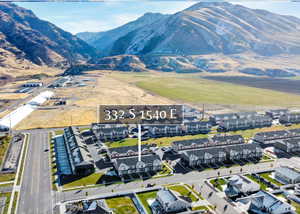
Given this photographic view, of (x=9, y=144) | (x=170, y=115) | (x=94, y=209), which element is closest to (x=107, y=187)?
(x=94, y=209)

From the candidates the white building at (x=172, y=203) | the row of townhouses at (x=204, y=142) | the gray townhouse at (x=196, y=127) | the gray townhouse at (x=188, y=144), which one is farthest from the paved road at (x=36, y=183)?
the gray townhouse at (x=196, y=127)

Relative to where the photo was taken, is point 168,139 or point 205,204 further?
point 168,139

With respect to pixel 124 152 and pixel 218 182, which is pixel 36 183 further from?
pixel 218 182

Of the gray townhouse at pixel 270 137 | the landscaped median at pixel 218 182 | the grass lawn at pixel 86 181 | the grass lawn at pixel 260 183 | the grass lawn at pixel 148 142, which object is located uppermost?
the gray townhouse at pixel 270 137

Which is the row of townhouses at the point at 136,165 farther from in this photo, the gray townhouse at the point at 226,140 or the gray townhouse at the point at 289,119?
the gray townhouse at the point at 289,119

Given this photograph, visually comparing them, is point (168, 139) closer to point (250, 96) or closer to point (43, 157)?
point (43, 157)

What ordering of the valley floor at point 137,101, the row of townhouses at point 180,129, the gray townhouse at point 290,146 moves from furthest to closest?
the valley floor at point 137,101 < the row of townhouses at point 180,129 < the gray townhouse at point 290,146
